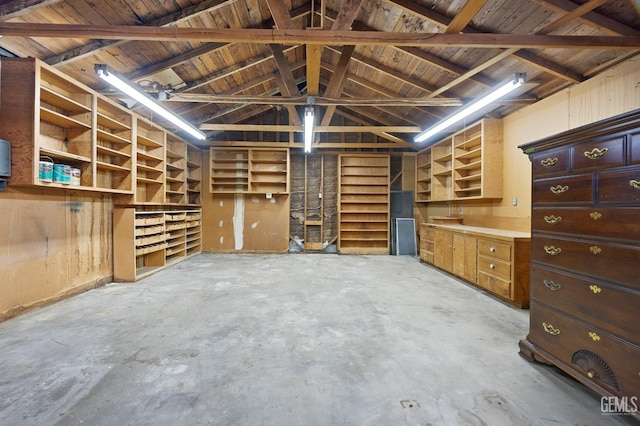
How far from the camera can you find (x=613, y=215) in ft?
4.38

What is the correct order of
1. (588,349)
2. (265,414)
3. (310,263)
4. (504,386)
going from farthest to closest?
(310,263) → (504,386) → (588,349) → (265,414)

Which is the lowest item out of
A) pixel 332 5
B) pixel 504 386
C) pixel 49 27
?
pixel 504 386

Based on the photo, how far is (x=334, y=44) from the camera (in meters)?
2.48

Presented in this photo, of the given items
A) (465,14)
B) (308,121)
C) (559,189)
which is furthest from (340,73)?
(559,189)

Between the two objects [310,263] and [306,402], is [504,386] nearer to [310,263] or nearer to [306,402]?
[306,402]

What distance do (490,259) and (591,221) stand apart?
2008 millimetres

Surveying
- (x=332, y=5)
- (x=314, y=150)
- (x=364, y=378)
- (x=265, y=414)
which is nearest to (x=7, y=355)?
(x=265, y=414)

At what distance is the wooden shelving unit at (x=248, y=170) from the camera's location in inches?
240

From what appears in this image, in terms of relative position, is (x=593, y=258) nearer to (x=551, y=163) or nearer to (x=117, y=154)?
(x=551, y=163)

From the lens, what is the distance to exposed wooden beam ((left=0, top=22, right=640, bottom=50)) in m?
2.14

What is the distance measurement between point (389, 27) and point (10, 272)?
518 centimetres

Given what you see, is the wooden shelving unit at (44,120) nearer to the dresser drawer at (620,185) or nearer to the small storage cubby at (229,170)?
the small storage cubby at (229,170)

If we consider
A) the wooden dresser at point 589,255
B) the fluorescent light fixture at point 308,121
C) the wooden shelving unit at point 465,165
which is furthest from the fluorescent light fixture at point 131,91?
the wooden shelving unit at point 465,165

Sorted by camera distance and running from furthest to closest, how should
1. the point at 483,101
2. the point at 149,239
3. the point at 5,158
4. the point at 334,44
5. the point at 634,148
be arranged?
the point at 149,239 < the point at 483,101 < the point at 334,44 < the point at 5,158 < the point at 634,148
